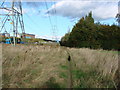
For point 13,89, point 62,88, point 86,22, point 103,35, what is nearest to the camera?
point 13,89

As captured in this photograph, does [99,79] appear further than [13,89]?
Yes

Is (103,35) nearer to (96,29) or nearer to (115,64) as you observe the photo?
(96,29)

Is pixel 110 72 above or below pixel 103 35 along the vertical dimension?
below

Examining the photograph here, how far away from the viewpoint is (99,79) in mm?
3598

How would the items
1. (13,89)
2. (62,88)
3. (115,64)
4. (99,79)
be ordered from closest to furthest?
(13,89), (62,88), (99,79), (115,64)

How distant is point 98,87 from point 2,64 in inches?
116

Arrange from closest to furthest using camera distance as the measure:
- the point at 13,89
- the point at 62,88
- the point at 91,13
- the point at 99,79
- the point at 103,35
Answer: the point at 13,89 < the point at 62,88 < the point at 99,79 < the point at 103,35 < the point at 91,13

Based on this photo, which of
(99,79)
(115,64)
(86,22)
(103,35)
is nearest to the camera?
(99,79)

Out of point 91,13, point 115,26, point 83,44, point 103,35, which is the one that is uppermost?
point 91,13

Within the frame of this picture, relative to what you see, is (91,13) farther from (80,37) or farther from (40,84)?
(40,84)

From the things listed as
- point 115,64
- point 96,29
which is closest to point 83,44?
point 96,29

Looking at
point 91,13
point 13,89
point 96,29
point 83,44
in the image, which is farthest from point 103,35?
point 13,89

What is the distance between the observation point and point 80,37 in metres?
37.4

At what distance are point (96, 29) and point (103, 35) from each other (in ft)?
10.4
